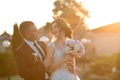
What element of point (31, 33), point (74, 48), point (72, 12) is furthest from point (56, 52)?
point (72, 12)

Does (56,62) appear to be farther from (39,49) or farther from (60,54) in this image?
(39,49)

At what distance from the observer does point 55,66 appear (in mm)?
6668

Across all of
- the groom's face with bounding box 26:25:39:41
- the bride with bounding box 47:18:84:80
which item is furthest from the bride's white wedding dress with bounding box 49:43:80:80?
the groom's face with bounding box 26:25:39:41

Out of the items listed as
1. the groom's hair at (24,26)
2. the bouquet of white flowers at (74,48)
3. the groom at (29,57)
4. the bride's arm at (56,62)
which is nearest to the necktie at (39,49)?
the groom at (29,57)

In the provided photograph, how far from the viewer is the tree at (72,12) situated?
63.4 meters

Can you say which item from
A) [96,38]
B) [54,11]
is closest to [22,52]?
[96,38]

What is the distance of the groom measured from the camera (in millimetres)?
6203

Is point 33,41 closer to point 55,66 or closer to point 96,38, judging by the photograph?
point 55,66

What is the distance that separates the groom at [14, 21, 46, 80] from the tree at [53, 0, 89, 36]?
182 feet

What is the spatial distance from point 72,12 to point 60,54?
58280 millimetres

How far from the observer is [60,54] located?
22.2 ft

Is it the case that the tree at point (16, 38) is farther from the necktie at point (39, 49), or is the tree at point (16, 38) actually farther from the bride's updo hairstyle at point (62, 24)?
the bride's updo hairstyle at point (62, 24)

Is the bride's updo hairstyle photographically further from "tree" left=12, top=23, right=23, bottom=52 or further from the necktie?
"tree" left=12, top=23, right=23, bottom=52

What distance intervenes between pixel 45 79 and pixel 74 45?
2.26ft
